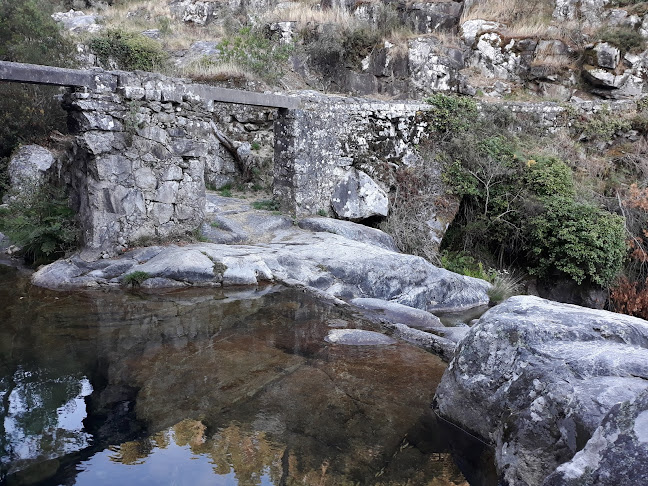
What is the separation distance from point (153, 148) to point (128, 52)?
1252 centimetres

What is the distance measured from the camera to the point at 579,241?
34.1 feet

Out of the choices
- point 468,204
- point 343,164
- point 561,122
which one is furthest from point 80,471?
point 561,122

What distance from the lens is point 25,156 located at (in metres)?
13.7

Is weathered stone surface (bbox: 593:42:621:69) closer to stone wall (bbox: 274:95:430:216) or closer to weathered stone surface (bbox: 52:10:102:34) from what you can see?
stone wall (bbox: 274:95:430:216)

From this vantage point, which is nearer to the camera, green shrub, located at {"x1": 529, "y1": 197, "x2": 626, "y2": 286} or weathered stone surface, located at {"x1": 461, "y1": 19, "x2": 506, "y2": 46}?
green shrub, located at {"x1": 529, "y1": 197, "x2": 626, "y2": 286}

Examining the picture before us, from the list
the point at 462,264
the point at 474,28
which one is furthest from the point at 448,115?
the point at 474,28

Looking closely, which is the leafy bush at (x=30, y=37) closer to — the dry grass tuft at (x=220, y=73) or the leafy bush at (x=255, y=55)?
the dry grass tuft at (x=220, y=73)

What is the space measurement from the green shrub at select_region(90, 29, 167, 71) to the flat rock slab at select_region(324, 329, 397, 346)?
15688mm

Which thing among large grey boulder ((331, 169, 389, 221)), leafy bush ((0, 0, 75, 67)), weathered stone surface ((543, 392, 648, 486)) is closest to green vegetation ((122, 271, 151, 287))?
large grey boulder ((331, 169, 389, 221))

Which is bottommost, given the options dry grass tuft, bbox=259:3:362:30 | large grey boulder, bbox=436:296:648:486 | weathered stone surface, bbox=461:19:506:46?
large grey boulder, bbox=436:296:648:486

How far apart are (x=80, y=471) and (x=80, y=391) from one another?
1.10 m

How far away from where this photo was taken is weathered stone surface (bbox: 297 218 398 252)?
32.8 ft

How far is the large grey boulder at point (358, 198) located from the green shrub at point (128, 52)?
34.1 ft

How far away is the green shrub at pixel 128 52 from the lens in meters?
18.1
